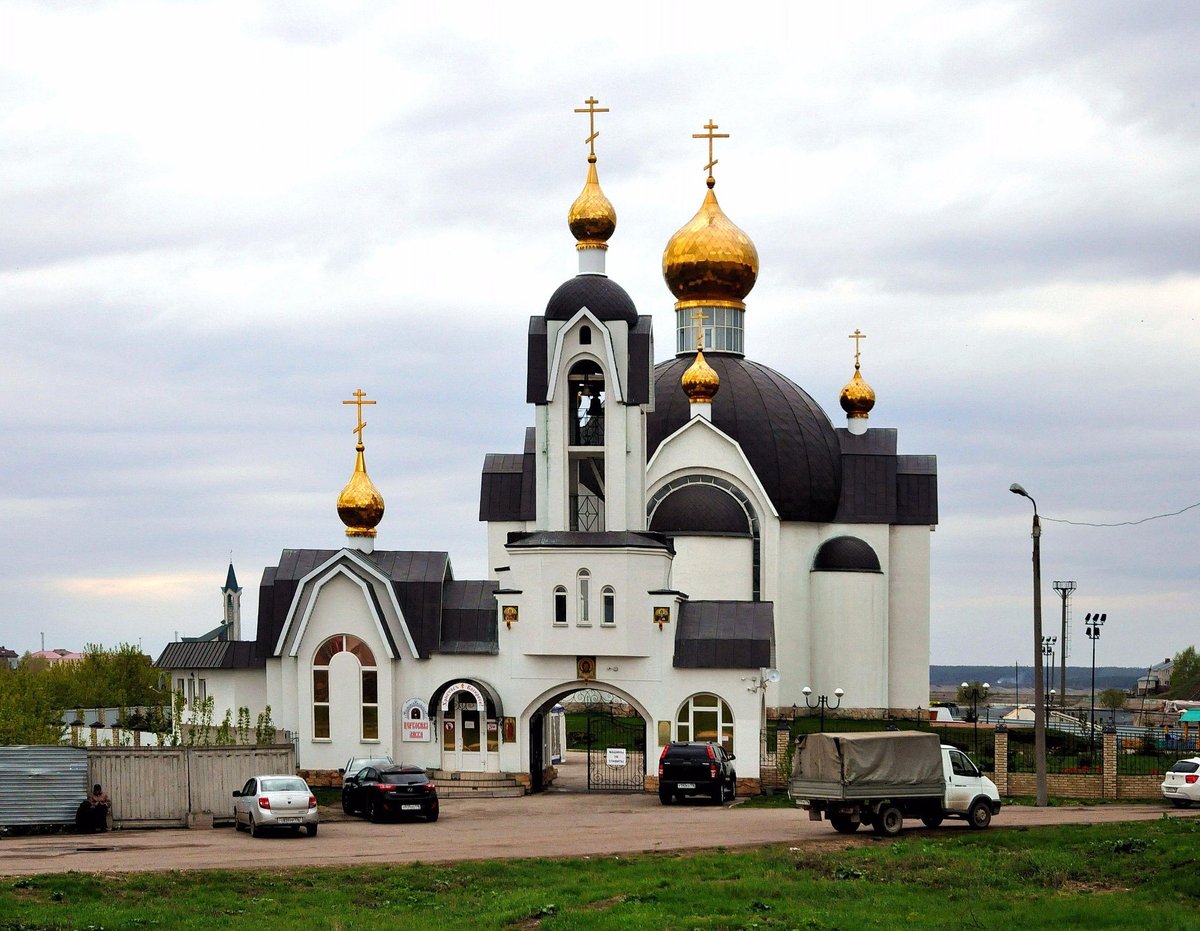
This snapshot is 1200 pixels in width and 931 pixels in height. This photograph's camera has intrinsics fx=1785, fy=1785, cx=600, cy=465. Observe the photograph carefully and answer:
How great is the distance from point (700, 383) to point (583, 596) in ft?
49.5

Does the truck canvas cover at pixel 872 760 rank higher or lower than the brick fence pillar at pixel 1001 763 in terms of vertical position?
higher

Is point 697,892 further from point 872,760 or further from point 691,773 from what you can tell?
point 691,773

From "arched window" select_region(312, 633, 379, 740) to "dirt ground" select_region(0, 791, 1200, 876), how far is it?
540cm

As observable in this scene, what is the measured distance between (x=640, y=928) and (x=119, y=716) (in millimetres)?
44101

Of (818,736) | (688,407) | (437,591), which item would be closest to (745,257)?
(688,407)

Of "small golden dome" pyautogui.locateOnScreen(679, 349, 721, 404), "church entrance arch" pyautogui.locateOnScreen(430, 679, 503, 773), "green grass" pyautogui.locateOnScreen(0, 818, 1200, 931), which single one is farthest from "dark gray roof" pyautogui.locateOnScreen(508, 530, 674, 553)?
"green grass" pyautogui.locateOnScreen(0, 818, 1200, 931)

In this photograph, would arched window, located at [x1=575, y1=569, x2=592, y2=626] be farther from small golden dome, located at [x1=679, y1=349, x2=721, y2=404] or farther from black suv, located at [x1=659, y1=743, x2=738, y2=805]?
small golden dome, located at [x1=679, y1=349, x2=721, y2=404]

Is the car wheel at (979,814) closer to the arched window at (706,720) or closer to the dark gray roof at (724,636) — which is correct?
the dark gray roof at (724,636)

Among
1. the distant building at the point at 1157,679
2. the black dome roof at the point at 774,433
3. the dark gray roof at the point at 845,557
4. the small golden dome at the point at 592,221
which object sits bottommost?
the distant building at the point at 1157,679

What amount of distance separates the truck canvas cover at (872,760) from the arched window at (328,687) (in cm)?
1444

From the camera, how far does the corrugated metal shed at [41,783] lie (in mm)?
27531

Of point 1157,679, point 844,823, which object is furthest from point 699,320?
point 1157,679

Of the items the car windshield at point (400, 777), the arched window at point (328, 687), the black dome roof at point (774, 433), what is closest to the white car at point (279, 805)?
the car windshield at point (400, 777)

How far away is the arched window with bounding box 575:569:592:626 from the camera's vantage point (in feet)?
122
